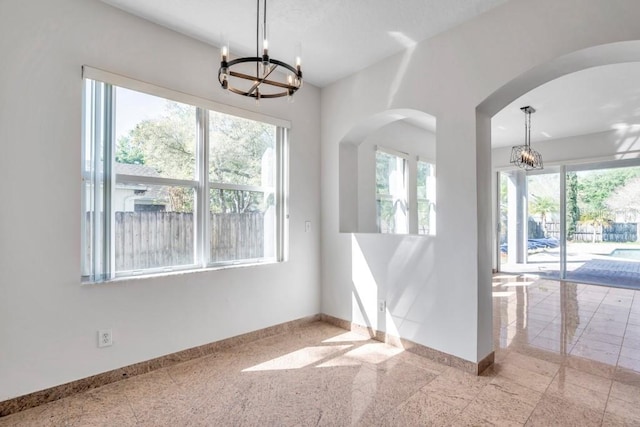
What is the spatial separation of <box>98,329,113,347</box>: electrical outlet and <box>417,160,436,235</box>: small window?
4.80m

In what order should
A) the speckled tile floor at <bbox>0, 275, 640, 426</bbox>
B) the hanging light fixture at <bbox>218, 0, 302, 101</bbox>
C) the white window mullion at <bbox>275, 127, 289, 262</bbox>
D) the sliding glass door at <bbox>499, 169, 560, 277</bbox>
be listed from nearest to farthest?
the hanging light fixture at <bbox>218, 0, 302, 101</bbox> < the speckled tile floor at <bbox>0, 275, 640, 426</bbox> < the white window mullion at <bbox>275, 127, 289, 262</bbox> < the sliding glass door at <bbox>499, 169, 560, 277</bbox>

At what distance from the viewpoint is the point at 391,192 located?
17.4 feet

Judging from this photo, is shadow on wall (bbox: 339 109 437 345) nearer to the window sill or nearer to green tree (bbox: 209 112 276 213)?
green tree (bbox: 209 112 276 213)

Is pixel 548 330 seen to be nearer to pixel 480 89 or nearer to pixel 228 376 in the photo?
pixel 480 89

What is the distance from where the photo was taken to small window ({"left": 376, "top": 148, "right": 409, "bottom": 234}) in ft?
16.6

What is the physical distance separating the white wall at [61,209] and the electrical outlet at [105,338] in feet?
0.11

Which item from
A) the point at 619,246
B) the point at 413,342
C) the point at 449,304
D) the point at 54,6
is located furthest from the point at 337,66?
the point at 619,246

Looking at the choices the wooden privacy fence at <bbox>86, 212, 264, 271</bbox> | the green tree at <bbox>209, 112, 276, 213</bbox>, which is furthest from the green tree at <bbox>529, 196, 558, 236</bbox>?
the wooden privacy fence at <bbox>86, 212, 264, 271</bbox>

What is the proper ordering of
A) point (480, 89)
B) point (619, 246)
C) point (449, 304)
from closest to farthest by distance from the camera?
point (480, 89), point (449, 304), point (619, 246)

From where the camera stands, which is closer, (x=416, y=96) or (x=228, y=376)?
(x=228, y=376)

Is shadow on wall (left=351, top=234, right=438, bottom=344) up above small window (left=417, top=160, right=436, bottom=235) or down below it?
below

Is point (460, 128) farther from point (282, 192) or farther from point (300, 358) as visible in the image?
point (300, 358)

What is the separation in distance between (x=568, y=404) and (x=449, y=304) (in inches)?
38.3

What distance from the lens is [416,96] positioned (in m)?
3.04
